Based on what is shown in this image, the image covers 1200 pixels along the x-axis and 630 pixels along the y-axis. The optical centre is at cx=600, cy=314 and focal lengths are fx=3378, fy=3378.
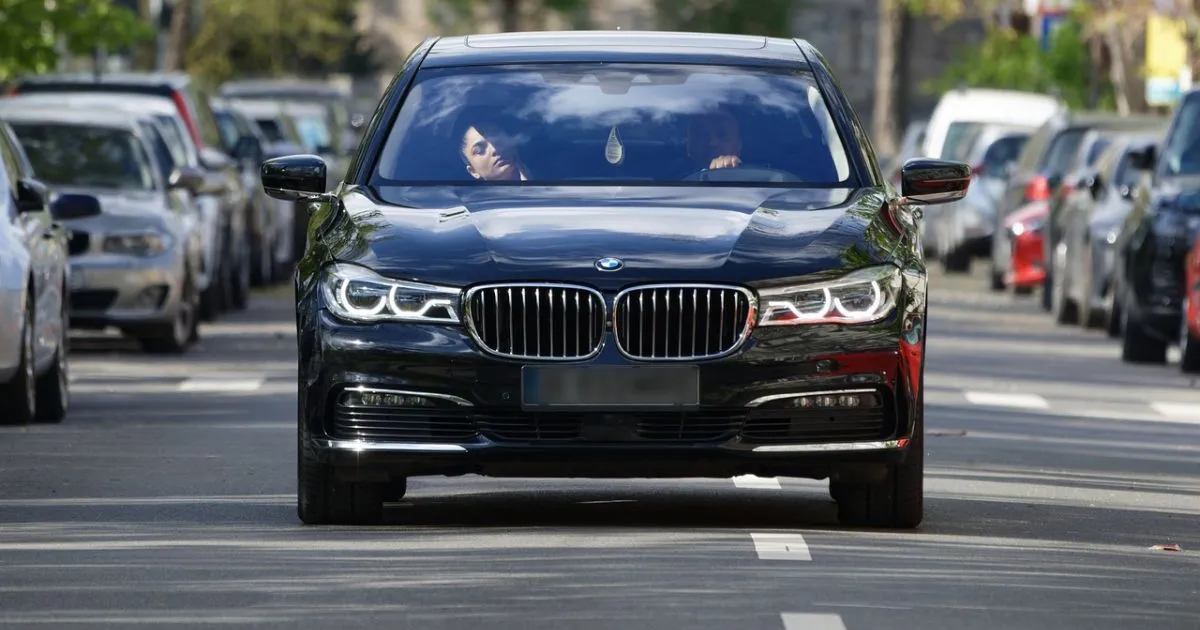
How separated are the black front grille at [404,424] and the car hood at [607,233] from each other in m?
0.44

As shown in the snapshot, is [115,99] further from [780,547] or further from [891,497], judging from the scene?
[780,547]

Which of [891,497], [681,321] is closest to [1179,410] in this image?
[891,497]

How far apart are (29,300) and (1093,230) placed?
11.4m

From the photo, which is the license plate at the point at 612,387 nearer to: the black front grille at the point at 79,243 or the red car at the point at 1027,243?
the black front grille at the point at 79,243

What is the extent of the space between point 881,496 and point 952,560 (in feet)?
2.75

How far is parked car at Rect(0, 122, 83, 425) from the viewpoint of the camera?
616 inches

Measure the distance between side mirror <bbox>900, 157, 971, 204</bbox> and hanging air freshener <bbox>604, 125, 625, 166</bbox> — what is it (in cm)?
98

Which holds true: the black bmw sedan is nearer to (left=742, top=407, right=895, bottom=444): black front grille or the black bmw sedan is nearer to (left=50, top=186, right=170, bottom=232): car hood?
(left=742, top=407, right=895, bottom=444): black front grille

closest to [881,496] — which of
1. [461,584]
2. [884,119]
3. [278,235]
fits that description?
[461,584]

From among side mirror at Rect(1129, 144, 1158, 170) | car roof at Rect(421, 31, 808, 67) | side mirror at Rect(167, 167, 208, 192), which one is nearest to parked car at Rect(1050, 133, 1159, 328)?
side mirror at Rect(1129, 144, 1158, 170)

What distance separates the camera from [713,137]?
11773mm

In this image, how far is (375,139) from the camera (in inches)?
466

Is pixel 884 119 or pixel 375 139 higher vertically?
pixel 375 139

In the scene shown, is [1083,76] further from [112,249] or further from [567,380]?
[567,380]
